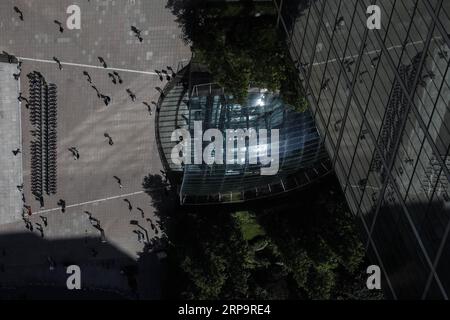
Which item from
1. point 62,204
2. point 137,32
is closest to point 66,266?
point 62,204

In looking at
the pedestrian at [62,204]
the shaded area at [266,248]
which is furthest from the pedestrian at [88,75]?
the pedestrian at [62,204]

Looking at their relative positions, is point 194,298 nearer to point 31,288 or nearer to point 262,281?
point 262,281

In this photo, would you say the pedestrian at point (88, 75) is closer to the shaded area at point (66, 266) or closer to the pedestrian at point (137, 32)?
the pedestrian at point (137, 32)

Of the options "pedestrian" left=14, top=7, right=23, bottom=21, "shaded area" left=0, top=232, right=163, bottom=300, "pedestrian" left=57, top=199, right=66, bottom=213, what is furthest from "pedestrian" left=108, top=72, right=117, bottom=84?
"shaded area" left=0, top=232, right=163, bottom=300
